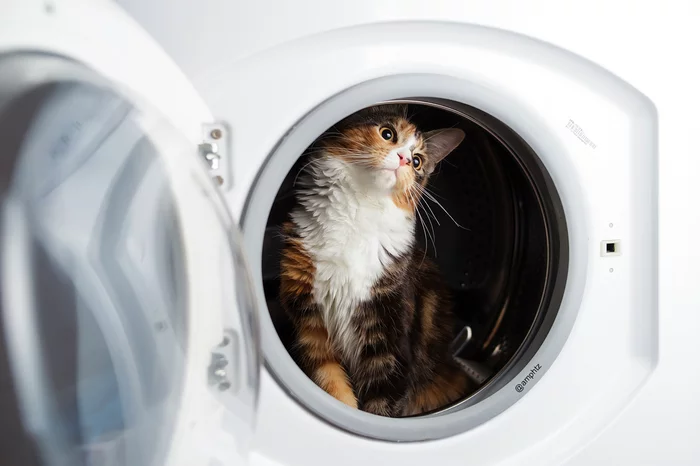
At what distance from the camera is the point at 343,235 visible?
1129 mm

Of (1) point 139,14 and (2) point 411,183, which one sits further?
(2) point 411,183

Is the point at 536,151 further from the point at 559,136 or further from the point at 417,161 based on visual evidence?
the point at 417,161

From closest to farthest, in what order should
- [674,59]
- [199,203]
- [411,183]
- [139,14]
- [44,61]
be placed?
[44,61] < [199,203] < [139,14] < [674,59] < [411,183]

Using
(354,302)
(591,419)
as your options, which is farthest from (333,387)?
A: (591,419)

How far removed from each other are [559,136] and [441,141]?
28 cm

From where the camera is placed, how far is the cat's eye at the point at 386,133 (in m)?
1.12

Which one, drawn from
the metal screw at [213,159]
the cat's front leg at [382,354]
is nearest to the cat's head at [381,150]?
the cat's front leg at [382,354]

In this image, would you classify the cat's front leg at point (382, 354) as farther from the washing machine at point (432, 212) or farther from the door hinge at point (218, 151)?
the door hinge at point (218, 151)

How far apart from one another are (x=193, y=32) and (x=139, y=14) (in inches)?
2.9

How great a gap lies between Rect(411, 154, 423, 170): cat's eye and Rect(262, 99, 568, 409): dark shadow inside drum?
102 millimetres

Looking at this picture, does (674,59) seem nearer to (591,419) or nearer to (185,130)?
(591,419)

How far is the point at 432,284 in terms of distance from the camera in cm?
134

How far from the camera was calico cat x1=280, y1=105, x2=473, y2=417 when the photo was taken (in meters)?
1.12

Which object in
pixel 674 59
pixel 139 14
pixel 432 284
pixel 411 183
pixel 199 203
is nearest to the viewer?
pixel 199 203
